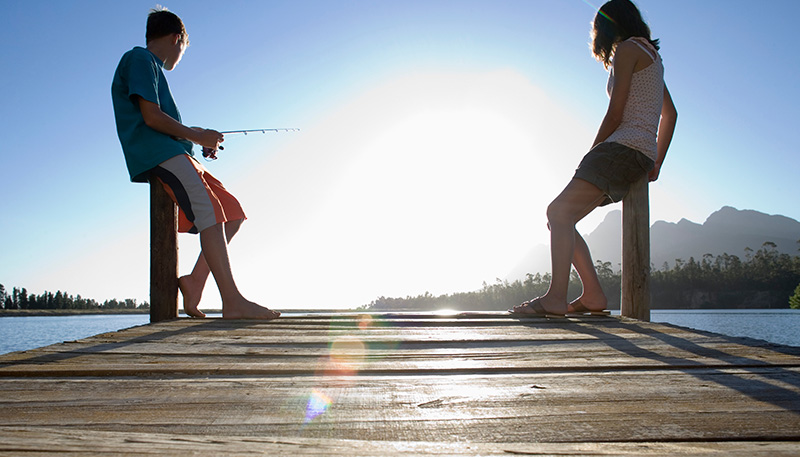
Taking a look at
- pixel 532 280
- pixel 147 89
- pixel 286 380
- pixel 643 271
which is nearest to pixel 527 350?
pixel 286 380

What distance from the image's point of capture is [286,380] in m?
1.44

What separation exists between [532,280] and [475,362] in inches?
3653

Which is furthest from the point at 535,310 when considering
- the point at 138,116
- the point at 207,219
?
the point at 138,116

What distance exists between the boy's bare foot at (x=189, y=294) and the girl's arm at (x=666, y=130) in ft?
10.7

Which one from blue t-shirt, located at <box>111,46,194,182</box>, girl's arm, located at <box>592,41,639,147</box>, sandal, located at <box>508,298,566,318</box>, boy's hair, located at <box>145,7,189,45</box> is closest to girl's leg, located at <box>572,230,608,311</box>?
sandal, located at <box>508,298,566,318</box>

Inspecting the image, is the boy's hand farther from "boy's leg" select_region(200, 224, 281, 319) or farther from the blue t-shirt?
"boy's leg" select_region(200, 224, 281, 319)

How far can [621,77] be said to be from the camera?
10.3 ft

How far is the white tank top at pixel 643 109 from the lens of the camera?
320 centimetres

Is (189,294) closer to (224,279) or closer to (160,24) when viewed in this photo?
(224,279)

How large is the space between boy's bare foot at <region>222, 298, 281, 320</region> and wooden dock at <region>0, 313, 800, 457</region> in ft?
2.91

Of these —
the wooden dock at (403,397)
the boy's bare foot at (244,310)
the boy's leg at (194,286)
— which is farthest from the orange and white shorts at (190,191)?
the wooden dock at (403,397)

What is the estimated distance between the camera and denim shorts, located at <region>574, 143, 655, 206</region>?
10.6ft

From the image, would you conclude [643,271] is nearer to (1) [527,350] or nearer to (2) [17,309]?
(1) [527,350]

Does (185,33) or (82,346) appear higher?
(185,33)
